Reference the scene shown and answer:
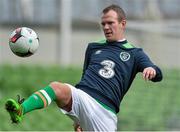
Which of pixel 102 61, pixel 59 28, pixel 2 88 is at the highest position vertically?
pixel 102 61

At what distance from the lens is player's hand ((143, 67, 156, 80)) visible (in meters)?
6.15

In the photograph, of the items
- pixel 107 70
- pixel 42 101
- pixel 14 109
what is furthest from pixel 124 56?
pixel 14 109

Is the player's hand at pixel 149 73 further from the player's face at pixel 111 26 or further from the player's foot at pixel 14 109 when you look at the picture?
the player's foot at pixel 14 109

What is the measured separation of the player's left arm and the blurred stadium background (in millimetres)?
6021

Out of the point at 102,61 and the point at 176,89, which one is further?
the point at 176,89

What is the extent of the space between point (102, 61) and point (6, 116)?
694 centimetres

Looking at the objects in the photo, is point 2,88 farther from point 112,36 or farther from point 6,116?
point 112,36

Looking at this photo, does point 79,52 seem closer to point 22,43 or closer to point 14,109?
point 22,43

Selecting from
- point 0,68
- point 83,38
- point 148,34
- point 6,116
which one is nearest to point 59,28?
point 83,38

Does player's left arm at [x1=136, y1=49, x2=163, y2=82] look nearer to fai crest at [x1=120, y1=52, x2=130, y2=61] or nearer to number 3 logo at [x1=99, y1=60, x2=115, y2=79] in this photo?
fai crest at [x1=120, y1=52, x2=130, y2=61]

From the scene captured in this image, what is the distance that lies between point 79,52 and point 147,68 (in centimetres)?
1072

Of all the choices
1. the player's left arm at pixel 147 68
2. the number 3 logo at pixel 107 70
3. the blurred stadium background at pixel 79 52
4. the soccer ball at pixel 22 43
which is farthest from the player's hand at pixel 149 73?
the blurred stadium background at pixel 79 52

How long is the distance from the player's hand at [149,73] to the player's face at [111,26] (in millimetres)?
701

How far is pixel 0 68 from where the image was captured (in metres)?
16.1
